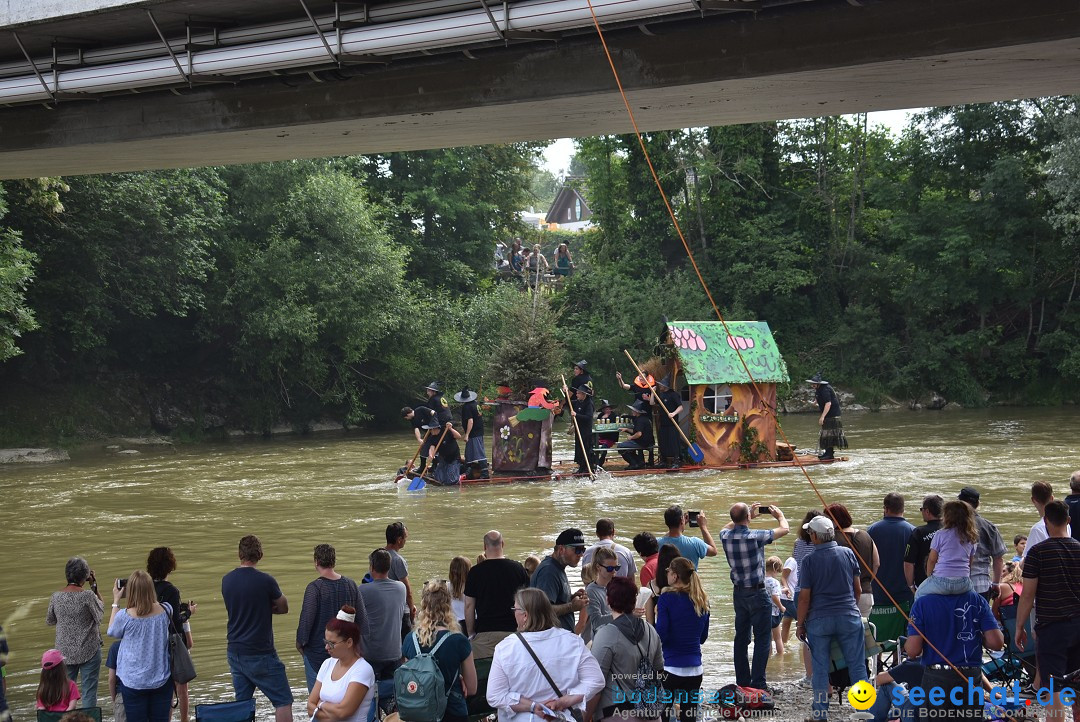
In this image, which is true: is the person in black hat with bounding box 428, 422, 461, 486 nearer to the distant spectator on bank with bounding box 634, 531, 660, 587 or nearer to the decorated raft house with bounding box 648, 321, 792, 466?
the decorated raft house with bounding box 648, 321, 792, 466

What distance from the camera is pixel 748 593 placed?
848 cm

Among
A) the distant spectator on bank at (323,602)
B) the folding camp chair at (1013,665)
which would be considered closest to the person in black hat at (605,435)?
the folding camp chair at (1013,665)

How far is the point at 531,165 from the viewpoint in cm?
5425

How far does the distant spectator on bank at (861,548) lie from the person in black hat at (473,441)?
42.5 ft

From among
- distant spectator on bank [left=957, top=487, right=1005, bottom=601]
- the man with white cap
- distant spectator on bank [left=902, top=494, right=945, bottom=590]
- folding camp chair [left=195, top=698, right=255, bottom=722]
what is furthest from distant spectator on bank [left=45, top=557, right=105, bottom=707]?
distant spectator on bank [left=957, top=487, right=1005, bottom=601]

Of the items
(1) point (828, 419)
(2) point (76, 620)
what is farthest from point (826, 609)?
(1) point (828, 419)

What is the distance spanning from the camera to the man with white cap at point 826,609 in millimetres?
7688

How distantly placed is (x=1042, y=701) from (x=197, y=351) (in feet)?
120

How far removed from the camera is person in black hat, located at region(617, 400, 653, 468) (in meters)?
21.9

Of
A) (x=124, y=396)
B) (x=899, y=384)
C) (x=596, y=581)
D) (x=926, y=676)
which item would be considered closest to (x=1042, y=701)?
(x=926, y=676)

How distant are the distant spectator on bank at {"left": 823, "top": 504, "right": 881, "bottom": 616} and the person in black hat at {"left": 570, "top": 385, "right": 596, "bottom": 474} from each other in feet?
41.9

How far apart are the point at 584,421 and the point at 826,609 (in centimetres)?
1409

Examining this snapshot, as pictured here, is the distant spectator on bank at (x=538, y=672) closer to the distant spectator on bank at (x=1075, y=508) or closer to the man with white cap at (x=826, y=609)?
the man with white cap at (x=826, y=609)

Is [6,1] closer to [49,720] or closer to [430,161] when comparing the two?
[49,720]
